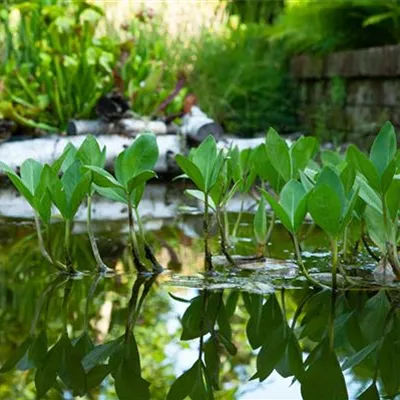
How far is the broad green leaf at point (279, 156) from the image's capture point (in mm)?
1944

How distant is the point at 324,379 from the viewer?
1.17 m

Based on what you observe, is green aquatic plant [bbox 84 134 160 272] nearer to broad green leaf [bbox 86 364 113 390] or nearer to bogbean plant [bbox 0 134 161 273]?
bogbean plant [bbox 0 134 161 273]

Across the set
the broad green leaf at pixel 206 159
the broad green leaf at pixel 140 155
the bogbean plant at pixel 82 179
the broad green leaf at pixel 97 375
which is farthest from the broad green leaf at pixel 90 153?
the broad green leaf at pixel 97 375

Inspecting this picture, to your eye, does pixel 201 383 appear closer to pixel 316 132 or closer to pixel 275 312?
pixel 275 312

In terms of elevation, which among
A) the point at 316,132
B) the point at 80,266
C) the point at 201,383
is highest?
the point at 201,383

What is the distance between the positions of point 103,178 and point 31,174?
208 mm

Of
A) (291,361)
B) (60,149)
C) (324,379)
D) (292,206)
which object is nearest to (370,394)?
(324,379)

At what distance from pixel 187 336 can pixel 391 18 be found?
524cm

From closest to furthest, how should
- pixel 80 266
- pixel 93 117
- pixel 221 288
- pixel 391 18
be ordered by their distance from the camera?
pixel 221 288
pixel 80 266
pixel 93 117
pixel 391 18

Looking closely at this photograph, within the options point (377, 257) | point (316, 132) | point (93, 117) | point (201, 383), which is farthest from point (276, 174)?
point (316, 132)

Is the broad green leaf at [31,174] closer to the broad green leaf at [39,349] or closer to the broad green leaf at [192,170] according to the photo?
the broad green leaf at [192,170]

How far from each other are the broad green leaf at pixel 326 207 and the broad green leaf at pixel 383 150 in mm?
180

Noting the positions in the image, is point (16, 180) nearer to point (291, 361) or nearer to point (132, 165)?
point (132, 165)

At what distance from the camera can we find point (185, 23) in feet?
25.8
